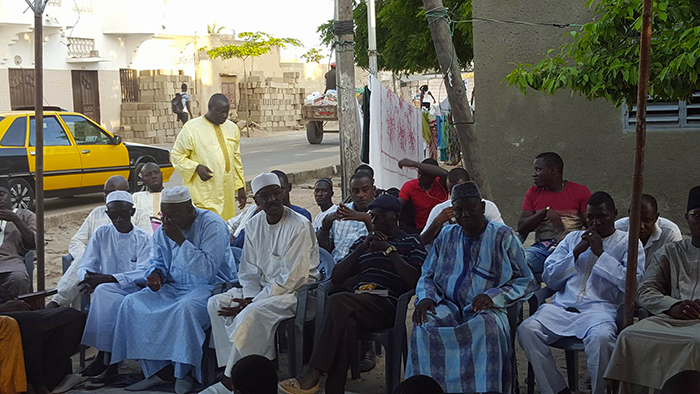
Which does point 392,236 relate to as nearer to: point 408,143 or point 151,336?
point 151,336

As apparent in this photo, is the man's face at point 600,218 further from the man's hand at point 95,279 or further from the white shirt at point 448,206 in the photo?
the man's hand at point 95,279

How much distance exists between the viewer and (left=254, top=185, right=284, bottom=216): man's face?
220 inches

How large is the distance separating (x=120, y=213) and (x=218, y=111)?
5.88ft

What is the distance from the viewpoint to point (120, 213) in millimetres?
6137

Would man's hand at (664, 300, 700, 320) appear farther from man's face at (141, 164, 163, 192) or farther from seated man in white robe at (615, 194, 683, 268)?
man's face at (141, 164, 163, 192)

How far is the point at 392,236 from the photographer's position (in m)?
5.45

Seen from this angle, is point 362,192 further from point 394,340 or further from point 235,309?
point 394,340

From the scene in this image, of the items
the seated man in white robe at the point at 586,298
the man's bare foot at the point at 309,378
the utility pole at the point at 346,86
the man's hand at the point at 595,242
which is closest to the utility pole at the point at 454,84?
the utility pole at the point at 346,86

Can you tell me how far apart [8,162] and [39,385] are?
8211 millimetres

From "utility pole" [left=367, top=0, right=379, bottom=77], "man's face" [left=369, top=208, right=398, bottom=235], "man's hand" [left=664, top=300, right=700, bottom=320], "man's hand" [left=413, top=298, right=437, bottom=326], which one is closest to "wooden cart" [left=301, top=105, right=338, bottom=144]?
"utility pole" [left=367, top=0, right=379, bottom=77]

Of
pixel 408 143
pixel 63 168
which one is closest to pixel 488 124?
pixel 408 143

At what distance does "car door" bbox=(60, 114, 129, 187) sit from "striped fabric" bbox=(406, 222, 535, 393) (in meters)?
9.90

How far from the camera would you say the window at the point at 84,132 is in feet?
45.3

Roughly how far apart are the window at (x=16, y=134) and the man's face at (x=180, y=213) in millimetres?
8135
